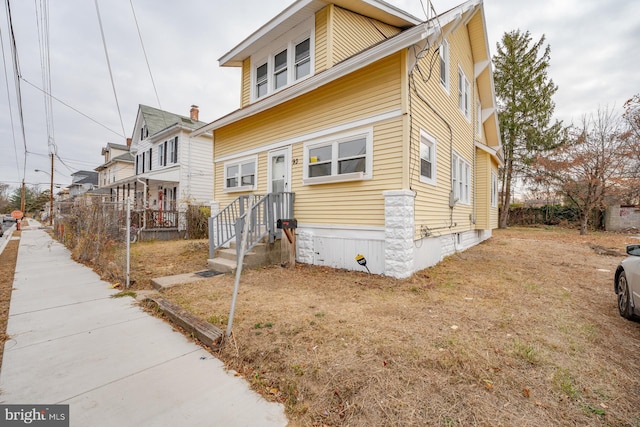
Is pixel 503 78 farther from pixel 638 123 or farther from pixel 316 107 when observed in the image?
pixel 316 107

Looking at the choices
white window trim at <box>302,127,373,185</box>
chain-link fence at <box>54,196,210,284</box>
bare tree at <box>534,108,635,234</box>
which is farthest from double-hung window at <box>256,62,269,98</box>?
bare tree at <box>534,108,635,234</box>

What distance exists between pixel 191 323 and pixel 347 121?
510 centimetres

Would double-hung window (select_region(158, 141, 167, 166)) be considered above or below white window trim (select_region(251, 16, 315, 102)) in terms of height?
below

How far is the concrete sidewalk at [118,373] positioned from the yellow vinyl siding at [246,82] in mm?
7765

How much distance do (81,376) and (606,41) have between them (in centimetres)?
2339

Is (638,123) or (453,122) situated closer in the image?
(453,122)

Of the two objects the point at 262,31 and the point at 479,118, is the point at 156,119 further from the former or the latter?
the point at 479,118

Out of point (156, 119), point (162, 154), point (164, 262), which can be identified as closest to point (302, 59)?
point (164, 262)

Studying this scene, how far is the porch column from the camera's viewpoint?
5426 millimetres

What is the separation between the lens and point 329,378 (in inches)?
88.8

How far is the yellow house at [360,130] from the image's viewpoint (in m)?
5.64

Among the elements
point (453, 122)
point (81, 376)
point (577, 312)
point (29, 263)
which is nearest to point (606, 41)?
point (453, 122)

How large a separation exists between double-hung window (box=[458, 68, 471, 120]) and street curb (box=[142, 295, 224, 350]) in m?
9.77

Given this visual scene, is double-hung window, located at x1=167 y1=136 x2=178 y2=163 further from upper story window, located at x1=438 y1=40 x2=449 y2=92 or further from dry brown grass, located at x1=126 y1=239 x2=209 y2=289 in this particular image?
upper story window, located at x1=438 y1=40 x2=449 y2=92
